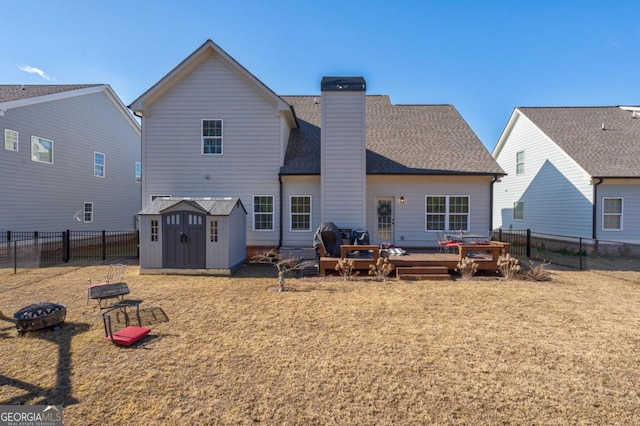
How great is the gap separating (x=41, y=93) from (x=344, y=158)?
15.1 meters

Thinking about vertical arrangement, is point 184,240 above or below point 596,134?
below

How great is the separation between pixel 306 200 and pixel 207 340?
25.8ft

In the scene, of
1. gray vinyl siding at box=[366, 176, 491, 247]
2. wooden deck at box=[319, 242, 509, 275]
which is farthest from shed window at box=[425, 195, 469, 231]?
wooden deck at box=[319, 242, 509, 275]

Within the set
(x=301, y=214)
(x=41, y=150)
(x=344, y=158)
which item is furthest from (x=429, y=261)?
(x=41, y=150)

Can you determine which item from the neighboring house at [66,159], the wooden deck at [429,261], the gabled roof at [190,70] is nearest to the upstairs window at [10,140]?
the neighboring house at [66,159]

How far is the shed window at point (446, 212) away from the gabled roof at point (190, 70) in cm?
719

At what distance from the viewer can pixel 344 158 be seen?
11.2 meters

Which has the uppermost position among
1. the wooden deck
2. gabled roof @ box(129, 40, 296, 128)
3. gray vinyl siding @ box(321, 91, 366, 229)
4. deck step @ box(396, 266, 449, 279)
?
gabled roof @ box(129, 40, 296, 128)

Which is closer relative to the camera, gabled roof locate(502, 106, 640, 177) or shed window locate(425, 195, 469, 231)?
shed window locate(425, 195, 469, 231)

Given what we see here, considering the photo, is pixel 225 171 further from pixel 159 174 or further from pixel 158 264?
pixel 158 264

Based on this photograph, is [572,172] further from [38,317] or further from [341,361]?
[38,317]

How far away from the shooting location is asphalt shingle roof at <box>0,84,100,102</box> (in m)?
13.6

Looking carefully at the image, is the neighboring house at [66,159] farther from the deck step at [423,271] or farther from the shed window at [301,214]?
the deck step at [423,271]

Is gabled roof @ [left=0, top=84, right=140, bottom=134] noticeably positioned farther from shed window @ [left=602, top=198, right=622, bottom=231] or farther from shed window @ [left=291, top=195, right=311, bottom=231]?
shed window @ [left=602, top=198, right=622, bottom=231]
